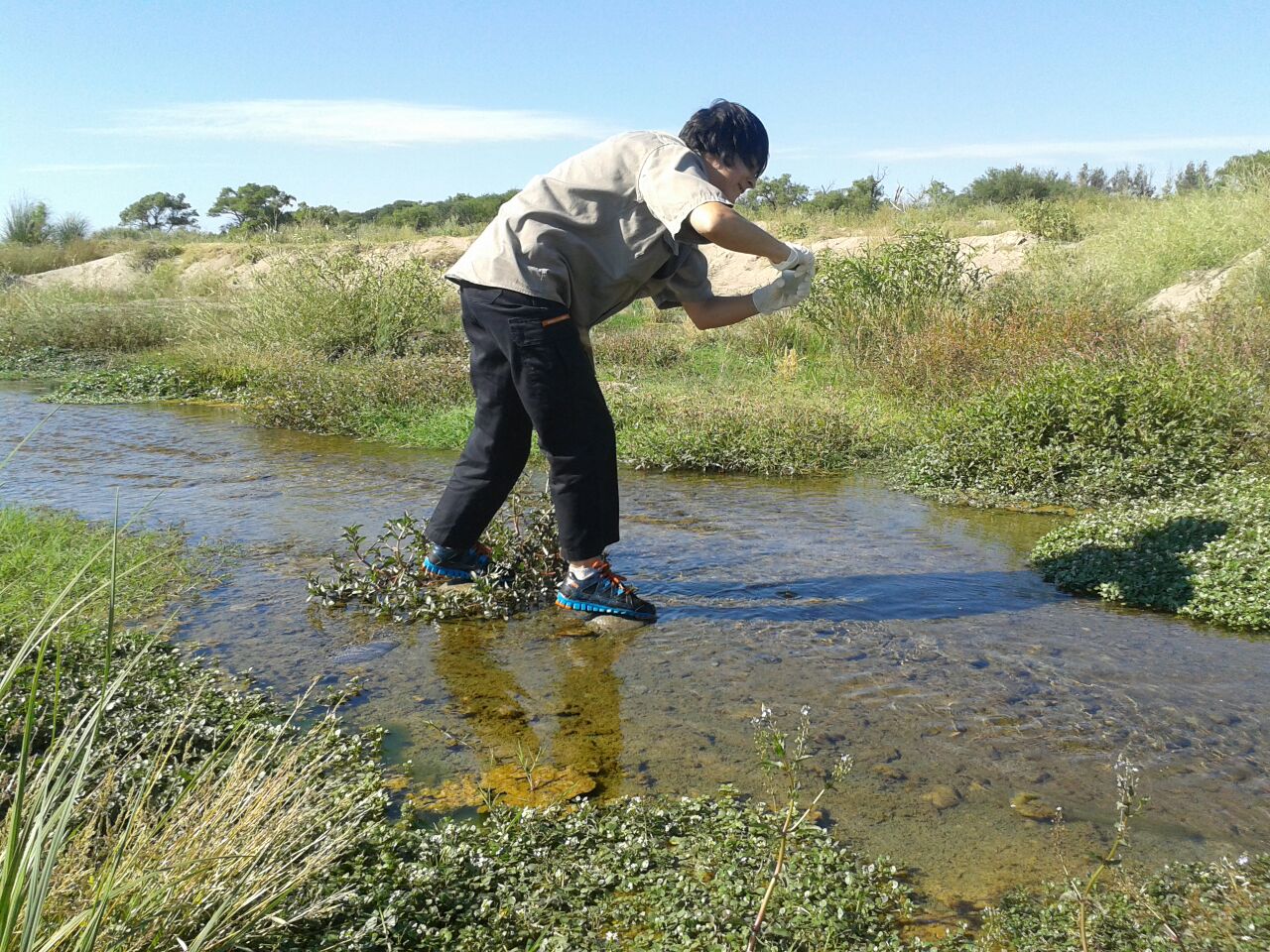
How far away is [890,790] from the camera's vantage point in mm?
2863

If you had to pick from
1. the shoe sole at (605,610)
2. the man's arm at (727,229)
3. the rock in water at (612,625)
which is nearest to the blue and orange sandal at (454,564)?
the shoe sole at (605,610)

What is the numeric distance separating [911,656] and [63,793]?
106 inches

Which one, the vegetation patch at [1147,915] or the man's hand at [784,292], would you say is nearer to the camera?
the vegetation patch at [1147,915]

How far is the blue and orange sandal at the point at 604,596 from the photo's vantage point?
416 centimetres

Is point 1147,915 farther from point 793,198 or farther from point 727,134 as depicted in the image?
point 793,198

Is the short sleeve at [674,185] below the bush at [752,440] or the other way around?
the other way around

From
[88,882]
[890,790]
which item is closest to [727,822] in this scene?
[890,790]

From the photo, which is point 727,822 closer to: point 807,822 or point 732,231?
point 807,822

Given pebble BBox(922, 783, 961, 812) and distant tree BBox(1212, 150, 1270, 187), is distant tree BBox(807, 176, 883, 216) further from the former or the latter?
pebble BBox(922, 783, 961, 812)

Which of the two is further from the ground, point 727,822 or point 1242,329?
point 1242,329

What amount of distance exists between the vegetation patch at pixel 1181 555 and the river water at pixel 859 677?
0.13 meters

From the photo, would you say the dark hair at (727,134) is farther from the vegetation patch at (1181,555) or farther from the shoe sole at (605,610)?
the vegetation patch at (1181,555)

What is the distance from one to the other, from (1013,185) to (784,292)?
31185 mm

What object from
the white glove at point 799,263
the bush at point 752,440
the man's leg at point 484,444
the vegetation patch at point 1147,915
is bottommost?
the vegetation patch at point 1147,915
